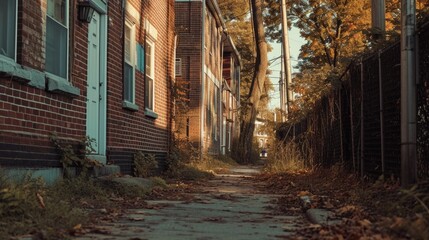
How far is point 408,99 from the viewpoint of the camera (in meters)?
6.10

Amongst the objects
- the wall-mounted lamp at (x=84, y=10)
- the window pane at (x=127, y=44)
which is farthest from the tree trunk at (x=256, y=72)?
the wall-mounted lamp at (x=84, y=10)

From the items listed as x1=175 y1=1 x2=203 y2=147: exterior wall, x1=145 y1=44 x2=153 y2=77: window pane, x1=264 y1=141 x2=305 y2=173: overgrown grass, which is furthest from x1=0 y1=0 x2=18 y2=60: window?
x1=175 y1=1 x2=203 y2=147: exterior wall

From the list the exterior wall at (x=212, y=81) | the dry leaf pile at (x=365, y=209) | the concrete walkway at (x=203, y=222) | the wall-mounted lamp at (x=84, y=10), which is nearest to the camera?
the dry leaf pile at (x=365, y=209)

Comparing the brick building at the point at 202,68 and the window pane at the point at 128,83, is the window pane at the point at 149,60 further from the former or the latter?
the brick building at the point at 202,68

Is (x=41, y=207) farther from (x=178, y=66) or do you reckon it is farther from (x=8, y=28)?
(x=178, y=66)

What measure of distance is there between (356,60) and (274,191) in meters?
2.87

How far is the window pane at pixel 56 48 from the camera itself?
7.56 meters

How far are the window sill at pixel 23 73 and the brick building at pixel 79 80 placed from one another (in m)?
0.01

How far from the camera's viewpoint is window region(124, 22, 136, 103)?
11415mm

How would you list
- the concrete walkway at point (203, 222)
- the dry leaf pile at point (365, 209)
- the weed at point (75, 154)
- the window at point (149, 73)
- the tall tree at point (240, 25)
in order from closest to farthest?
the dry leaf pile at point (365, 209) → the concrete walkway at point (203, 222) → the weed at point (75, 154) → the window at point (149, 73) → the tall tree at point (240, 25)

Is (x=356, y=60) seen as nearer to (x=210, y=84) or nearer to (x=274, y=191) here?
(x=274, y=191)

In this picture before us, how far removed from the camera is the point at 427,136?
20.3ft

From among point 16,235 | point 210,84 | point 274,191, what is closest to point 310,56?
point 210,84

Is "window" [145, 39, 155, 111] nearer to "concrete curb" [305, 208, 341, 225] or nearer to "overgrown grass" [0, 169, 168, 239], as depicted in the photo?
"overgrown grass" [0, 169, 168, 239]
